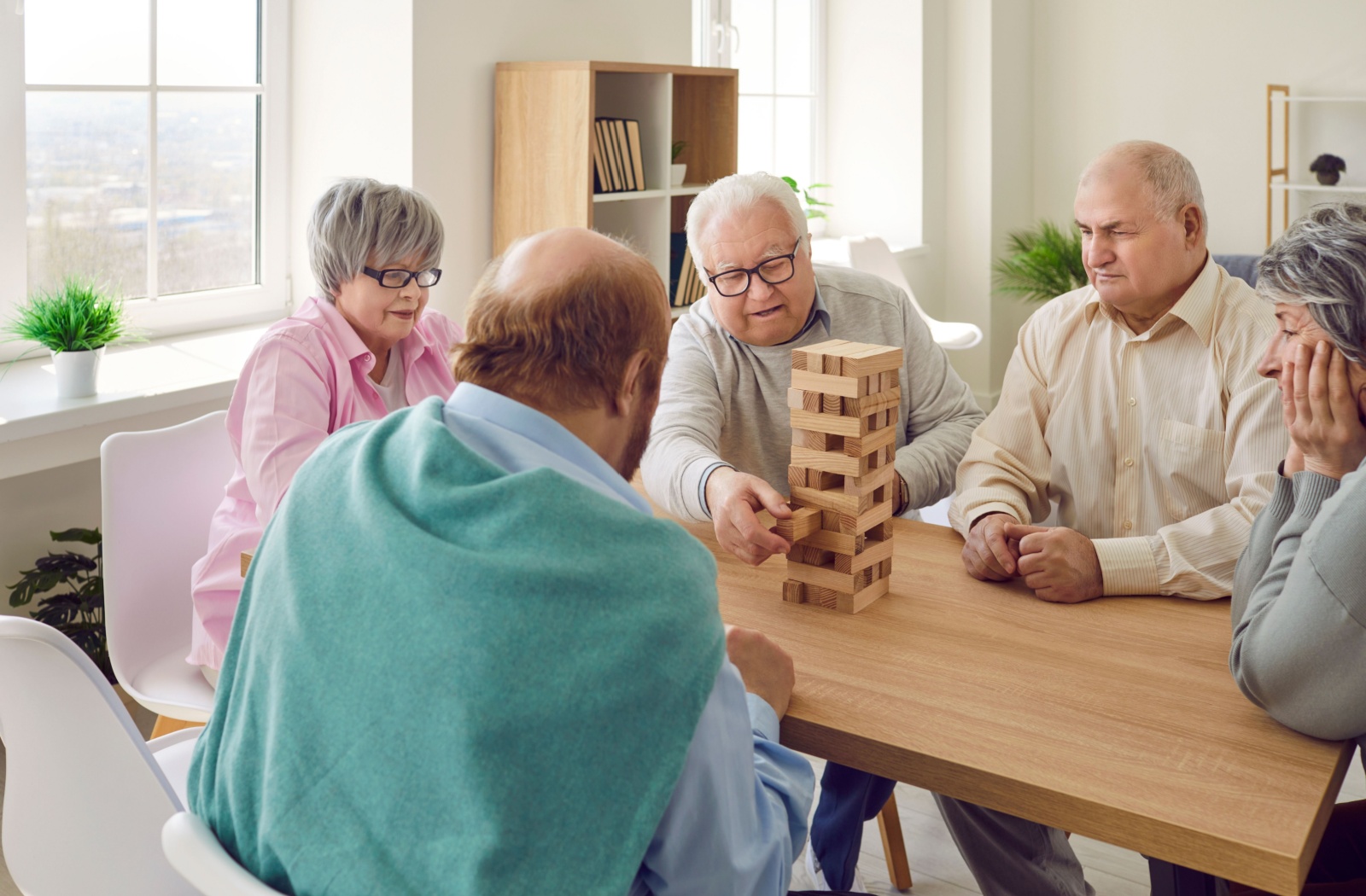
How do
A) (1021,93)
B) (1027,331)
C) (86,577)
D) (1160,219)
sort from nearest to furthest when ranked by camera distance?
(1160,219), (1027,331), (86,577), (1021,93)

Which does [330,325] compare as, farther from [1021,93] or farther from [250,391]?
[1021,93]

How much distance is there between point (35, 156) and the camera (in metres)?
2.93

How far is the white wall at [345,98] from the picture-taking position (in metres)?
3.30

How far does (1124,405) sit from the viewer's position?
196 cm

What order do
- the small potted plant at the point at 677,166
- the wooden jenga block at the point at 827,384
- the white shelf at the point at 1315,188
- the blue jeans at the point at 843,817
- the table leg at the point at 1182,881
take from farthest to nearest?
the white shelf at the point at 1315,188, the small potted plant at the point at 677,166, the blue jeans at the point at 843,817, the wooden jenga block at the point at 827,384, the table leg at the point at 1182,881

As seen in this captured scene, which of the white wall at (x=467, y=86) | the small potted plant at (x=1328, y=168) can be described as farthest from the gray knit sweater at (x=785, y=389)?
the small potted plant at (x=1328, y=168)

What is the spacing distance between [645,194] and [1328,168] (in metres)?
3.37

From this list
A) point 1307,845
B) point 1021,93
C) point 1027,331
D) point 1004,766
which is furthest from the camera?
point 1021,93

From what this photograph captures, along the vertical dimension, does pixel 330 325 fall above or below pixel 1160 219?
below

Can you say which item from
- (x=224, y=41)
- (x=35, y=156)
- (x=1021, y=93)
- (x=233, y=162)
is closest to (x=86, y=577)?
(x=35, y=156)

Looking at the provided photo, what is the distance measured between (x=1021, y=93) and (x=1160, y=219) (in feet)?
14.7

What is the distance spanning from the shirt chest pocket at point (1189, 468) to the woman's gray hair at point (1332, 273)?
600 mm

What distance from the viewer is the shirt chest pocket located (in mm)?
1886

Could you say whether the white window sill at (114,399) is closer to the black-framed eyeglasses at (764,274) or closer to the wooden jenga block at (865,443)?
the black-framed eyeglasses at (764,274)
